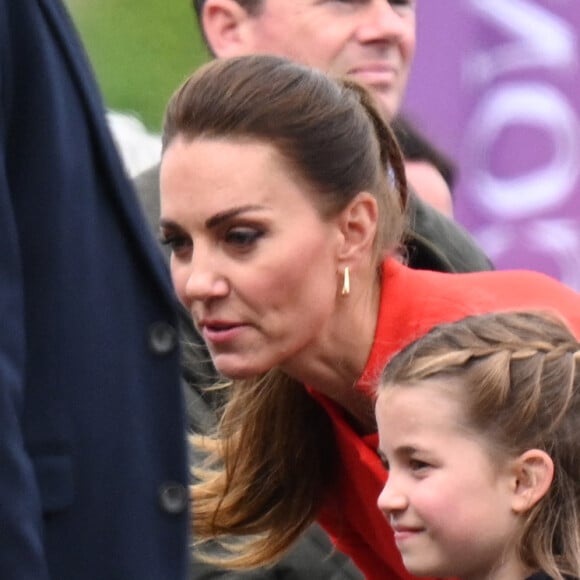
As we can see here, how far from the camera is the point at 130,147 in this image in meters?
4.89

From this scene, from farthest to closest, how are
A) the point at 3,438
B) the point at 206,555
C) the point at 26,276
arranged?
the point at 206,555, the point at 26,276, the point at 3,438

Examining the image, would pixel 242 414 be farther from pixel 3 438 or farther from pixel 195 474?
pixel 3 438

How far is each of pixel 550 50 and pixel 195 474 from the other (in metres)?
2.02

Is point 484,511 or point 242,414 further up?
point 484,511

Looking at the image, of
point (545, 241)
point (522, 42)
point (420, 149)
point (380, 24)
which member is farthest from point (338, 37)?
point (545, 241)

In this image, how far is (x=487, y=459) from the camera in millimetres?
2721

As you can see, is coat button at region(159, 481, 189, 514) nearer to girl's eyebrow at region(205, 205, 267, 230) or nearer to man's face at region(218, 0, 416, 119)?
girl's eyebrow at region(205, 205, 267, 230)

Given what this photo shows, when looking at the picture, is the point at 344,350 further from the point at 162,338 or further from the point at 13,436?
the point at 13,436

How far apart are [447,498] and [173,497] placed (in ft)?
2.06

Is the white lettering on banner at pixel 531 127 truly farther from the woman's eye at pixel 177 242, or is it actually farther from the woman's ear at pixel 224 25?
the woman's eye at pixel 177 242

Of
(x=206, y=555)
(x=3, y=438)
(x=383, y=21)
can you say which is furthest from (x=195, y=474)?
(x=3, y=438)

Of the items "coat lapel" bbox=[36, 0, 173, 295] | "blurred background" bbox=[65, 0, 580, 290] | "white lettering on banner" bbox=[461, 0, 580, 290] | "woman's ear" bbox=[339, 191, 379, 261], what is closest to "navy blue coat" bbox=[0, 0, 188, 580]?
"coat lapel" bbox=[36, 0, 173, 295]

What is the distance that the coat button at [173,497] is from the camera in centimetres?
218

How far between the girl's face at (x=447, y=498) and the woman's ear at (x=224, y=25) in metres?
1.62
